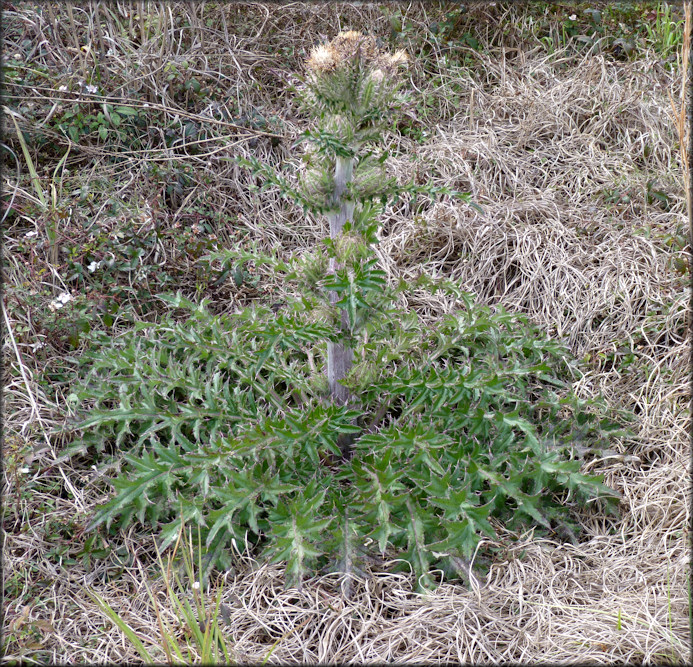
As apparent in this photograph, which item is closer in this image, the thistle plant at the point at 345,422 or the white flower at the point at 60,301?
the thistle plant at the point at 345,422

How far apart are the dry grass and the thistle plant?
0.57ft

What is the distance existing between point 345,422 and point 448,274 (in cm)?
163

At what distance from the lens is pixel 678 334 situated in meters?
3.50

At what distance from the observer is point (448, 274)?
13.9 ft

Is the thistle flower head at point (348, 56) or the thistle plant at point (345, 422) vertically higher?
the thistle flower head at point (348, 56)

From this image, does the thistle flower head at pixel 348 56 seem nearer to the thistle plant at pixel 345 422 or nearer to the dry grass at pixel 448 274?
the thistle plant at pixel 345 422

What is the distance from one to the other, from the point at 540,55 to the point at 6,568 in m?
5.15

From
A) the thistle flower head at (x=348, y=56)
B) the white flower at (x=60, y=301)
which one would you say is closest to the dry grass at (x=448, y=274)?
the white flower at (x=60, y=301)

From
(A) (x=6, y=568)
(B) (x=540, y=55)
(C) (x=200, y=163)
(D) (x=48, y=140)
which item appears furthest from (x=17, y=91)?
(B) (x=540, y=55)

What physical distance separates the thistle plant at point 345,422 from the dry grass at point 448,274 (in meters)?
0.17

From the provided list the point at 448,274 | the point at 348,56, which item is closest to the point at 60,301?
the point at 348,56

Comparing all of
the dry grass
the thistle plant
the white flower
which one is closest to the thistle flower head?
the thistle plant

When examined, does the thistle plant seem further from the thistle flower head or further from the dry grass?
the dry grass

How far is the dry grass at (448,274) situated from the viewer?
242cm
